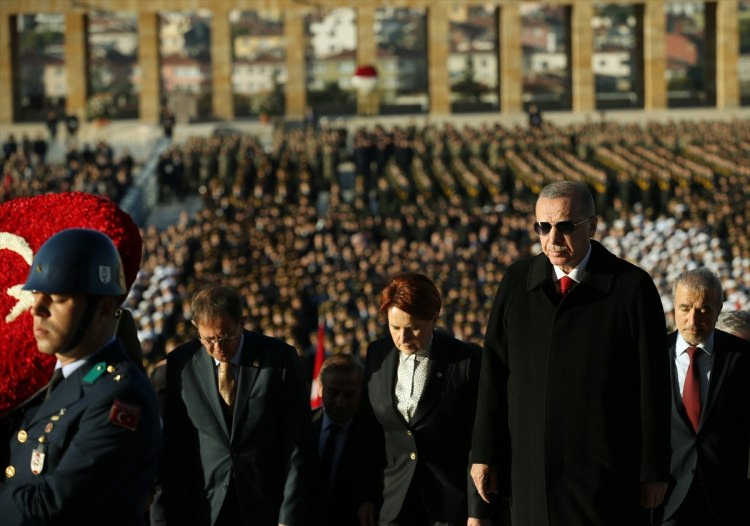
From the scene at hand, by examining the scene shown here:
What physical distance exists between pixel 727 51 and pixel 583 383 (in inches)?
2307

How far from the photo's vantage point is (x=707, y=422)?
707 centimetres

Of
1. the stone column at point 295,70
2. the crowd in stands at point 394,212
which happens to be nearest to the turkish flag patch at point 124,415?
the crowd in stands at point 394,212

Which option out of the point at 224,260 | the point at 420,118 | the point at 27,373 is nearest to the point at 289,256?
the point at 224,260

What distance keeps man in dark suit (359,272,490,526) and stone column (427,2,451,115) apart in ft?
176

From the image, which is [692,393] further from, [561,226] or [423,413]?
[561,226]

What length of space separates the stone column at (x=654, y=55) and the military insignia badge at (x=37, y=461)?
58322 millimetres

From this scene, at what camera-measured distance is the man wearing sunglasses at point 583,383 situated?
596cm

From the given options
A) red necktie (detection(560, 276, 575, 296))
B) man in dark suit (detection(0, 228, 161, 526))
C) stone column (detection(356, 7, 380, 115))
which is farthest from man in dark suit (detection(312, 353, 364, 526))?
stone column (detection(356, 7, 380, 115))

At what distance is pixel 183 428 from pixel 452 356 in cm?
120

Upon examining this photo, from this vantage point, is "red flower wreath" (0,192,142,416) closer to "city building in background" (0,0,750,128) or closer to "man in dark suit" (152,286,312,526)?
"man in dark suit" (152,286,312,526)

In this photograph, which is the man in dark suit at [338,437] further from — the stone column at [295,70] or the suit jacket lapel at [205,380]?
the stone column at [295,70]

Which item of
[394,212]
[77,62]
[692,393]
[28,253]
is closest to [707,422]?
[692,393]

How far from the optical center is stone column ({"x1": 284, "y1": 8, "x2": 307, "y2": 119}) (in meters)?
60.8

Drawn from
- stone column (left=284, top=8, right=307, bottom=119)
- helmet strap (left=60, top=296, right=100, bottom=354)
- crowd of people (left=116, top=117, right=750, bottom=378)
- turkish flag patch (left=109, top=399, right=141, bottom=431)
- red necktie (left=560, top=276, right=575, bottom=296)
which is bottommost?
crowd of people (left=116, top=117, right=750, bottom=378)
